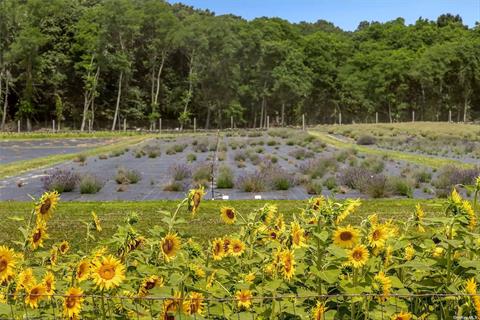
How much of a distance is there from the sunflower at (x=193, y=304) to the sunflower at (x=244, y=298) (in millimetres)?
162

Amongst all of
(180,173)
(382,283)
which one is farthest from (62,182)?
(382,283)

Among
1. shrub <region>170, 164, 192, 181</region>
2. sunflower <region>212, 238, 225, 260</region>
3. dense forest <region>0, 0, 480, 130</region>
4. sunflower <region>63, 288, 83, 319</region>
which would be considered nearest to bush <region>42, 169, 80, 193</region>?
shrub <region>170, 164, 192, 181</region>

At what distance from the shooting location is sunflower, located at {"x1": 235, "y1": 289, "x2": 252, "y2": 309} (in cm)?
260

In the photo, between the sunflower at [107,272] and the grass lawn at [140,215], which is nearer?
the sunflower at [107,272]

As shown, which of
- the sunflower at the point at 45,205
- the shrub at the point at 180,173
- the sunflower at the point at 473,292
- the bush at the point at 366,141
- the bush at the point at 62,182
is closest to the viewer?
the sunflower at the point at 473,292

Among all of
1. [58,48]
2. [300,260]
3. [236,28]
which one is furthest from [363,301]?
[236,28]

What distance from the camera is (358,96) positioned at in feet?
252

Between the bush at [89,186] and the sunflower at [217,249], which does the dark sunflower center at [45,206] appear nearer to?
the sunflower at [217,249]

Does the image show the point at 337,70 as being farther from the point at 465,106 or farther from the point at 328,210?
the point at 328,210

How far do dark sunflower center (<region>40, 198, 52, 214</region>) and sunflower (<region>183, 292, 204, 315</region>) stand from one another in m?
0.84

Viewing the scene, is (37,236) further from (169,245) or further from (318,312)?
(318,312)

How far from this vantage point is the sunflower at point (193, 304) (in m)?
2.57

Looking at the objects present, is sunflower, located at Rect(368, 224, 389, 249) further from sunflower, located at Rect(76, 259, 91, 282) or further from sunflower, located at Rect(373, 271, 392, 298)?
sunflower, located at Rect(76, 259, 91, 282)

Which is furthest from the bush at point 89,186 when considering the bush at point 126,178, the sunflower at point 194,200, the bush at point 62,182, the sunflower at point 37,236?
the sunflower at point 194,200
